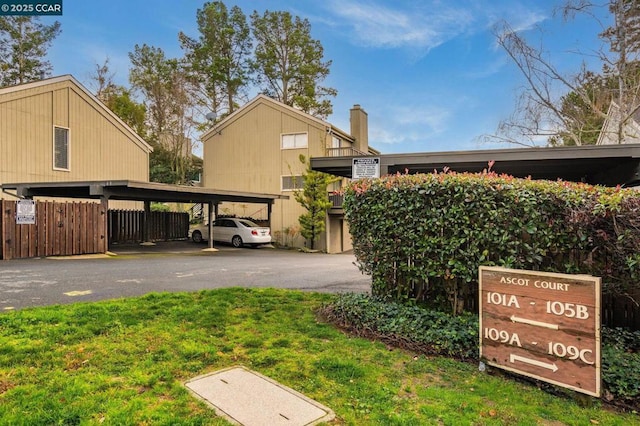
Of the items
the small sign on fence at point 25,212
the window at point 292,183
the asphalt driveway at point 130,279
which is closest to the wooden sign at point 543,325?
the asphalt driveway at point 130,279

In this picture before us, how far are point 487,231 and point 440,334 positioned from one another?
43.8 inches

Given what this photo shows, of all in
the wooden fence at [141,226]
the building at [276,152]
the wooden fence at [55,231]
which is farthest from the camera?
the building at [276,152]

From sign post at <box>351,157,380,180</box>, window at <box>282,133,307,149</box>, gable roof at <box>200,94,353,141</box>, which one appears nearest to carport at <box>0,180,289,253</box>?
window at <box>282,133,307,149</box>

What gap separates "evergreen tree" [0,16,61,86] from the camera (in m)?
24.0

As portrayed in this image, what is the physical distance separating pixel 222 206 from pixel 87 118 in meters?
8.34

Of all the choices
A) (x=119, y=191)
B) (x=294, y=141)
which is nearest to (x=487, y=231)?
(x=119, y=191)

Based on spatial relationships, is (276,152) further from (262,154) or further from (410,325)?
(410,325)

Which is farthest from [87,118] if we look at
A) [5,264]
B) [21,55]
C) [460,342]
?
[460,342]

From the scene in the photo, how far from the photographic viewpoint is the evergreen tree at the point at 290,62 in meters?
29.7

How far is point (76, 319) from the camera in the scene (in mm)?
4328

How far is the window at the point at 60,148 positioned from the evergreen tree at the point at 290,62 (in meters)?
16.3

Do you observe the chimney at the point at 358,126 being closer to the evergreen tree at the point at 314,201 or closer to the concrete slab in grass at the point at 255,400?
the evergreen tree at the point at 314,201

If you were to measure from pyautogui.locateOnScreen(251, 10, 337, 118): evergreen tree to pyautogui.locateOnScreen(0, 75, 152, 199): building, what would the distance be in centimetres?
1359

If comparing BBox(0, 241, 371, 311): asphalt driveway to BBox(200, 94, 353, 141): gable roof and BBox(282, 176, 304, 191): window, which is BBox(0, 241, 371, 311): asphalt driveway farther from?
BBox(200, 94, 353, 141): gable roof
